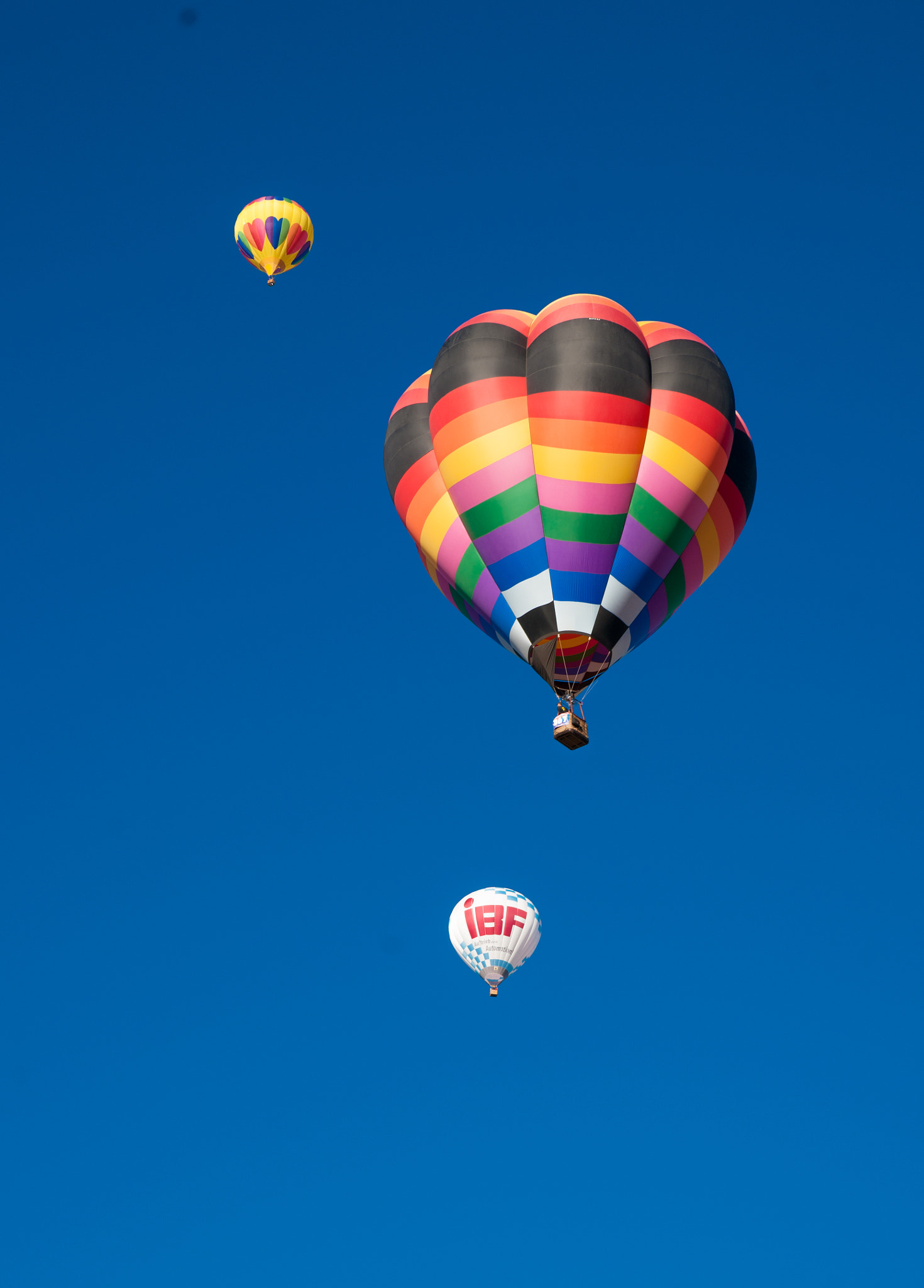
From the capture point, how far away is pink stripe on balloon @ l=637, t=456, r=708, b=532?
24750 mm

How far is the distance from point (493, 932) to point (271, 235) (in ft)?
50.9

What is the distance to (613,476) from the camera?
2453cm

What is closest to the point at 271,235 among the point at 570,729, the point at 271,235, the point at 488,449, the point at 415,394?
the point at 271,235

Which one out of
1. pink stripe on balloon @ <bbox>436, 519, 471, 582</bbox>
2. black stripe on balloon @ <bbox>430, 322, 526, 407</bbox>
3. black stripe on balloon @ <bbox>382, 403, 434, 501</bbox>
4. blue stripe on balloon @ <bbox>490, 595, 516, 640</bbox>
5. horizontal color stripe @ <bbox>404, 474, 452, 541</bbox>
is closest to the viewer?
black stripe on balloon @ <bbox>430, 322, 526, 407</bbox>

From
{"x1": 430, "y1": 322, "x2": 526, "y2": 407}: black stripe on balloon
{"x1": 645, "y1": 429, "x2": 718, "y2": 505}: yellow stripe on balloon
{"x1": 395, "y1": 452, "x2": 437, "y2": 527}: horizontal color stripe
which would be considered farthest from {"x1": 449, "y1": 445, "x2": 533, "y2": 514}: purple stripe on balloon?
{"x1": 645, "y1": 429, "x2": 718, "y2": 505}: yellow stripe on balloon

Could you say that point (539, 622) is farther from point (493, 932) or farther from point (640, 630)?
point (493, 932)

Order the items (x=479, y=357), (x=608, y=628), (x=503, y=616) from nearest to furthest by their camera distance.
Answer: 1. (x=608, y=628)
2. (x=479, y=357)
3. (x=503, y=616)

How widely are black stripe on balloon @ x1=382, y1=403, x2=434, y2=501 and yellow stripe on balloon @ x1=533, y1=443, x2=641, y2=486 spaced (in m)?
2.16

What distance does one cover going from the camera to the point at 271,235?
37.1m

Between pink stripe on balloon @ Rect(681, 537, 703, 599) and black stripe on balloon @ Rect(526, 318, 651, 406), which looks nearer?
black stripe on balloon @ Rect(526, 318, 651, 406)

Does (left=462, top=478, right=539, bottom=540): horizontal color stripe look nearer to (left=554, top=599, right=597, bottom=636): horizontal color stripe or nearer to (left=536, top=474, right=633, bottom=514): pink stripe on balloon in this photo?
(left=536, top=474, right=633, bottom=514): pink stripe on balloon

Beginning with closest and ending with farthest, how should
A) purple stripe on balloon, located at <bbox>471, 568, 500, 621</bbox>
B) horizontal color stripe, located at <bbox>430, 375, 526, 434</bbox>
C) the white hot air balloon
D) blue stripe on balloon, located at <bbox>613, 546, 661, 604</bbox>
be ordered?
1. blue stripe on balloon, located at <bbox>613, 546, 661, 604</bbox>
2. horizontal color stripe, located at <bbox>430, 375, 526, 434</bbox>
3. purple stripe on balloon, located at <bbox>471, 568, 500, 621</bbox>
4. the white hot air balloon

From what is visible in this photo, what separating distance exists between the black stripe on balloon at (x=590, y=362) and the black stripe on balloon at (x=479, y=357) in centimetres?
27

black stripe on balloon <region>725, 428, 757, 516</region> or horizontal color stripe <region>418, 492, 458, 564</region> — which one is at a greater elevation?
black stripe on balloon <region>725, 428, 757, 516</region>
